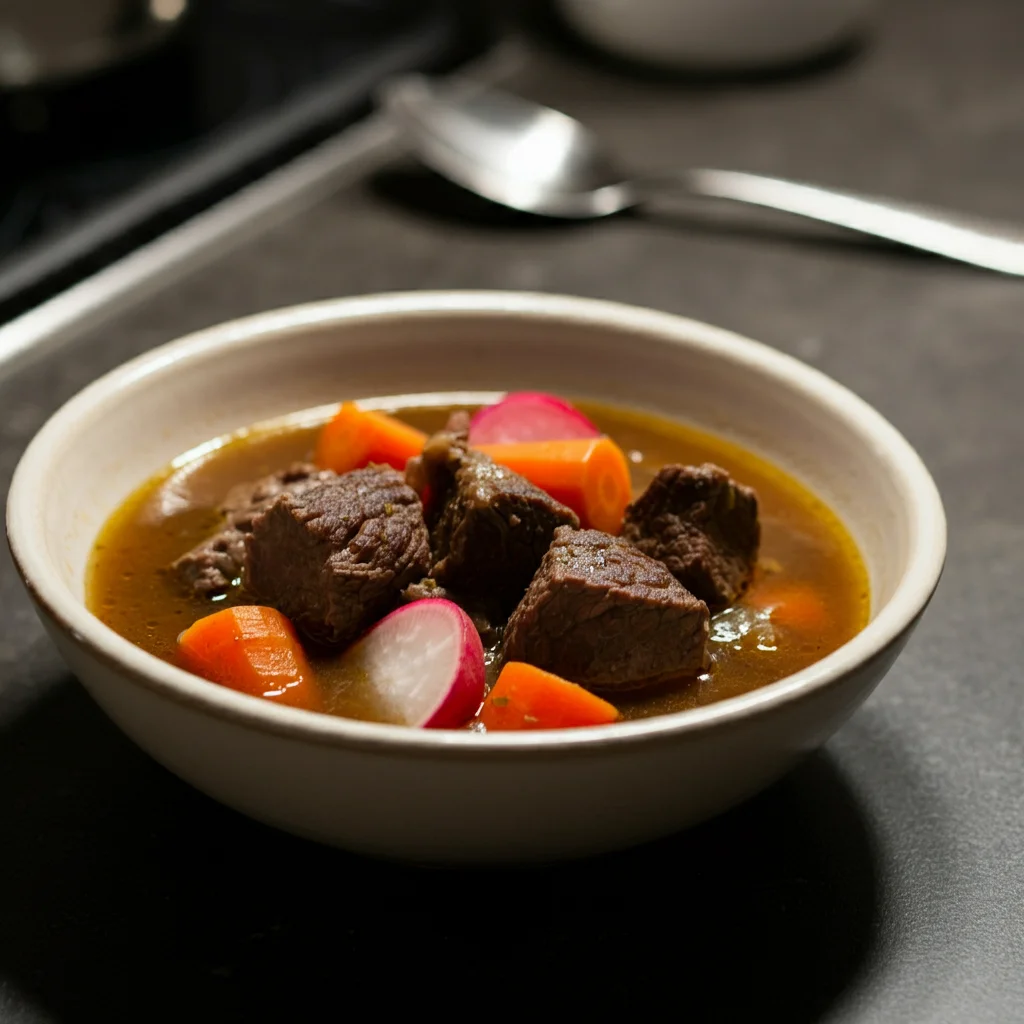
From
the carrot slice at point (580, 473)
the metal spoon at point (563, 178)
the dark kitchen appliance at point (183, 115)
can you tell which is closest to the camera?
the carrot slice at point (580, 473)

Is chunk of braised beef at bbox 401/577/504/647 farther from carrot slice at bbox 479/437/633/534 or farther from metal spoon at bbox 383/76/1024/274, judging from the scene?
metal spoon at bbox 383/76/1024/274

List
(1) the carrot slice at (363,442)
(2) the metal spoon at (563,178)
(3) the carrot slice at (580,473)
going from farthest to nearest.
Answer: (2) the metal spoon at (563,178) < (1) the carrot slice at (363,442) < (3) the carrot slice at (580,473)

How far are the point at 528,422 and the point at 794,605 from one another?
45 cm

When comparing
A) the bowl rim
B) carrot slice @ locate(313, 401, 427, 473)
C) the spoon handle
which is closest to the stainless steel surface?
the spoon handle

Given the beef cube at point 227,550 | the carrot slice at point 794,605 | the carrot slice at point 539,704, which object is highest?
the beef cube at point 227,550

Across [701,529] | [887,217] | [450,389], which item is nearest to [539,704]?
[701,529]

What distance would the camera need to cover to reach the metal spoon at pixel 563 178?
3.10 meters

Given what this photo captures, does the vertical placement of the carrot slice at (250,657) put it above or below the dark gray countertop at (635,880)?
above

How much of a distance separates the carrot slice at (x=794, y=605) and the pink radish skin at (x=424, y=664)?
0.40 m

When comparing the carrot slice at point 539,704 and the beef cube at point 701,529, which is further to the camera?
the beef cube at point 701,529

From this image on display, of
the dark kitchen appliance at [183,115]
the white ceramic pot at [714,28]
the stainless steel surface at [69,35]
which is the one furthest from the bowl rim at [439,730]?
the white ceramic pot at [714,28]

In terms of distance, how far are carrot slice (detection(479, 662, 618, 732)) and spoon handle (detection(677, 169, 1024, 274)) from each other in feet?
6.44

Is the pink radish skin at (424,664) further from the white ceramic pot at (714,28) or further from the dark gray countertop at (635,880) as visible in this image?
the white ceramic pot at (714,28)

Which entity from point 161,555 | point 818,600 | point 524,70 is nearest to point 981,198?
point 524,70
